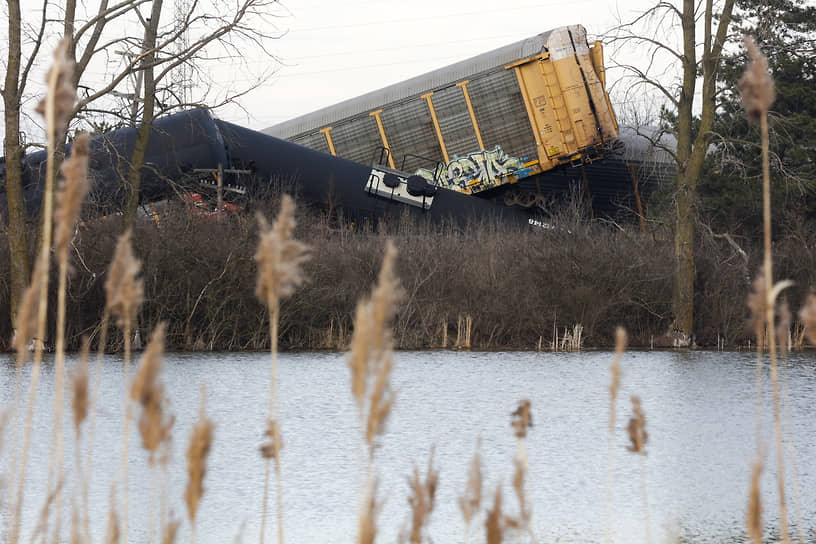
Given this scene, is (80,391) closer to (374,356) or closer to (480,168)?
(374,356)

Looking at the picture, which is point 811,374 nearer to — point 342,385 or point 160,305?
point 342,385

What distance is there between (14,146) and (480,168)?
13.1 meters

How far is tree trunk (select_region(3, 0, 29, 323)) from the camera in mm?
16688

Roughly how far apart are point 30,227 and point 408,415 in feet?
37.5

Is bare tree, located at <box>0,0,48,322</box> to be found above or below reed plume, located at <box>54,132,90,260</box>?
above

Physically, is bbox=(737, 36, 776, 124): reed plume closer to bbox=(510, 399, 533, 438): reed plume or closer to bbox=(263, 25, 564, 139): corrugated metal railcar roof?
bbox=(510, 399, 533, 438): reed plume

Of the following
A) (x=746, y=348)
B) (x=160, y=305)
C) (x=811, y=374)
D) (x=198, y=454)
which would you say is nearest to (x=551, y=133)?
(x=746, y=348)

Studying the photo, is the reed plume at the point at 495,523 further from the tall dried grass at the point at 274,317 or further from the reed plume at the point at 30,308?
the reed plume at the point at 30,308

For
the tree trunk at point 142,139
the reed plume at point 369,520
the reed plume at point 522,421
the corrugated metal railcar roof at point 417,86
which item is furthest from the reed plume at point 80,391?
the corrugated metal railcar roof at point 417,86

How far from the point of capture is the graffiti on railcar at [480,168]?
27438 millimetres

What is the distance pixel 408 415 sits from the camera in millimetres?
10227

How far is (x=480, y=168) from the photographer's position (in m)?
27.6

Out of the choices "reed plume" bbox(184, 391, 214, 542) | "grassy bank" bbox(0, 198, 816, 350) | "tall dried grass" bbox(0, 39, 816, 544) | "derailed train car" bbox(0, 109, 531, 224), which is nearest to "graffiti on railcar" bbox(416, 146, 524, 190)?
"derailed train car" bbox(0, 109, 531, 224)

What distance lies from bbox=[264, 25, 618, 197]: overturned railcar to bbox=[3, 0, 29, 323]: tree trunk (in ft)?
41.5
